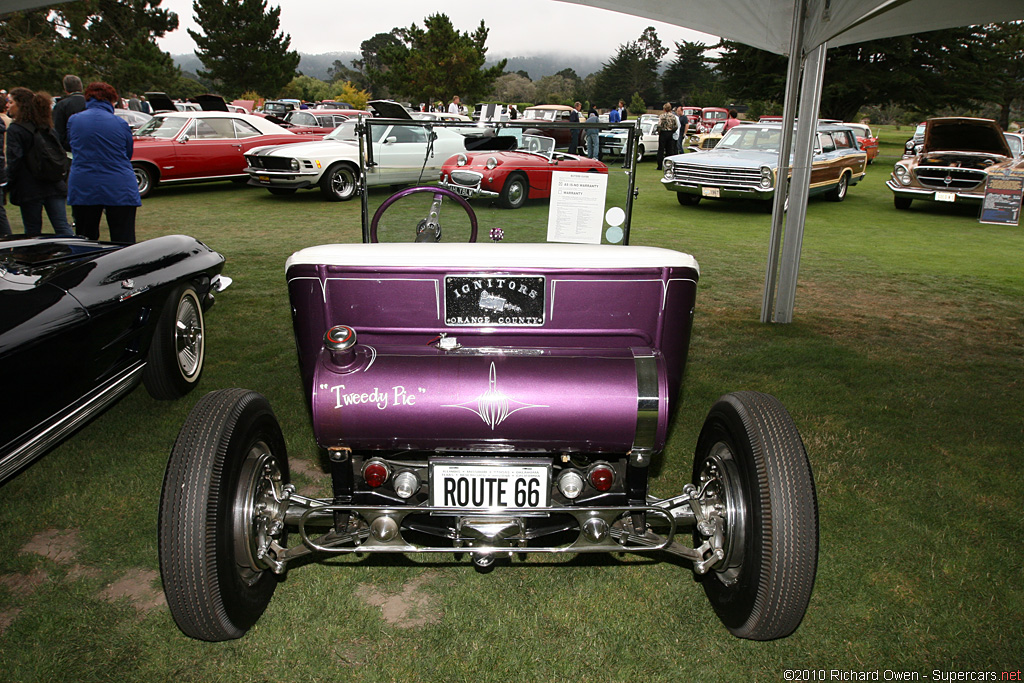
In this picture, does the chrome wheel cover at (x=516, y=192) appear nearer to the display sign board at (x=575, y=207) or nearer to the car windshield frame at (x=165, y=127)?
the display sign board at (x=575, y=207)

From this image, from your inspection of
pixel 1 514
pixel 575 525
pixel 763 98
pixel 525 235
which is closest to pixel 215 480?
pixel 575 525

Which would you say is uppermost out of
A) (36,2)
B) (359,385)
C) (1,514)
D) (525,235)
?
(36,2)

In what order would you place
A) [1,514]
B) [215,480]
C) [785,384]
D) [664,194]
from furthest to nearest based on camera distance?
[664,194] < [785,384] < [1,514] < [215,480]

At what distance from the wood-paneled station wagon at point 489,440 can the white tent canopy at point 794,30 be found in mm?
3864

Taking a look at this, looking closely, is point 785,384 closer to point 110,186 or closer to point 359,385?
point 359,385

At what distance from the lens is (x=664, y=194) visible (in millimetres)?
15008

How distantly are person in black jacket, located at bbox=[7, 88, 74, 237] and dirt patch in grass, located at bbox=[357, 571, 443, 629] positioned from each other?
5.27m

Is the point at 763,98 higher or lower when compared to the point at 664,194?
higher

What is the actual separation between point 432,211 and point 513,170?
1.71ft

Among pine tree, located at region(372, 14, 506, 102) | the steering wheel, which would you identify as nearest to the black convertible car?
the steering wheel

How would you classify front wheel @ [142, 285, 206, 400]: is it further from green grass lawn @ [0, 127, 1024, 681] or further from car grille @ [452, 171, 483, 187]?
car grille @ [452, 171, 483, 187]

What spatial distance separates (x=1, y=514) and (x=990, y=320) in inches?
302

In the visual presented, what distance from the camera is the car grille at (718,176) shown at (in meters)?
12.1

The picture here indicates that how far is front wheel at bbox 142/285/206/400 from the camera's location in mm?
4023
